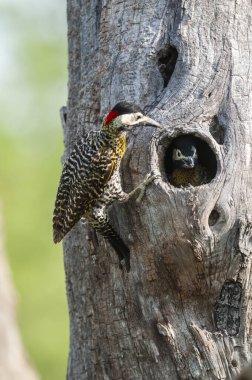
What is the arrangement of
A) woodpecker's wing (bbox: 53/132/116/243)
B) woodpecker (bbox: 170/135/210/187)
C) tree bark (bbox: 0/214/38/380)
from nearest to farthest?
woodpecker (bbox: 170/135/210/187) < woodpecker's wing (bbox: 53/132/116/243) < tree bark (bbox: 0/214/38/380)

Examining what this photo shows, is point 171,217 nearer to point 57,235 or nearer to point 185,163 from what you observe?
point 185,163

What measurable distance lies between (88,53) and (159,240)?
1.67m

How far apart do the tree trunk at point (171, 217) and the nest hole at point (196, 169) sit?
0.03 m

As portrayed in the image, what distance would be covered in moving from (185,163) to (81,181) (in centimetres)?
71

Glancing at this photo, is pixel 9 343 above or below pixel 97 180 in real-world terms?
below

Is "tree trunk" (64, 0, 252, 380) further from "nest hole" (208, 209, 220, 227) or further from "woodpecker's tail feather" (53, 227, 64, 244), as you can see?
"woodpecker's tail feather" (53, 227, 64, 244)

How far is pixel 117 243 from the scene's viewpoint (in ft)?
18.9

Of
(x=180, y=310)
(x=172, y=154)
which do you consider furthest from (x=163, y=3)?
(x=180, y=310)

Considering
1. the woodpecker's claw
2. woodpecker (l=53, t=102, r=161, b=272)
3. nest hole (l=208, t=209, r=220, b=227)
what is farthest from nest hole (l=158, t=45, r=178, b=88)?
nest hole (l=208, t=209, r=220, b=227)

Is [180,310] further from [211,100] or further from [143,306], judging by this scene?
[211,100]

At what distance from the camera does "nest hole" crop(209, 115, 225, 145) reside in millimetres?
5703

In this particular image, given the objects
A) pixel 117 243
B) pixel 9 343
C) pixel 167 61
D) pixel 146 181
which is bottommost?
pixel 9 343

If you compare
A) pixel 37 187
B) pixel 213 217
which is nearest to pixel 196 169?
pixel 213 217

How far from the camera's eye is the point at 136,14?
6238mm
